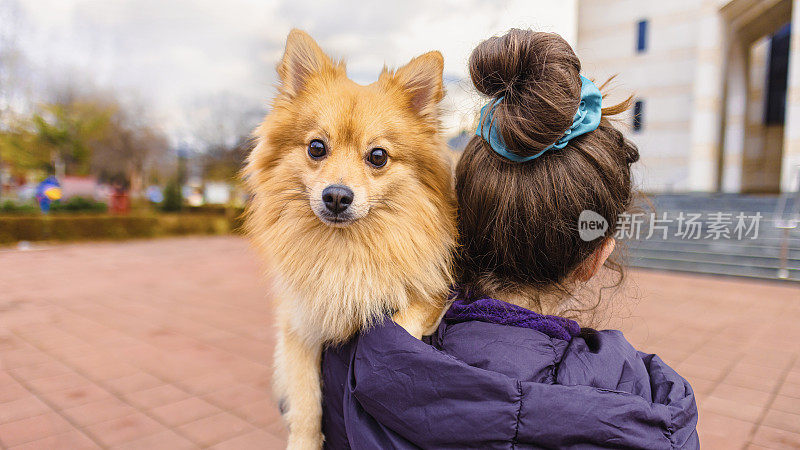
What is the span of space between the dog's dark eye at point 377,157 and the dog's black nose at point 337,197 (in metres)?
0.19

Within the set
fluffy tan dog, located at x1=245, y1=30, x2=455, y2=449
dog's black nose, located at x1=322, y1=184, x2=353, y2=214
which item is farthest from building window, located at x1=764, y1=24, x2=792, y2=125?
dog's black nose, located at x1=322, y1=184, x2=353, y2=214

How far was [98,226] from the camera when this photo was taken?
1577 cm

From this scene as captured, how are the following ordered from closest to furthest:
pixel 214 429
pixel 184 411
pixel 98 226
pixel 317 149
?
pixel 317 149
pixel 214 429
pixel 184 411
pixel 98 226

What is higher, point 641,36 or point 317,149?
point 641,36

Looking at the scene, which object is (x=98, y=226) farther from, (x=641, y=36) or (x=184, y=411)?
(x=641, y=36)

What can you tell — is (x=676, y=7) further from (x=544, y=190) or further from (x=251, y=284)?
(x=544, y=190)

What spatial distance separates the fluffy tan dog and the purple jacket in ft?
0.78

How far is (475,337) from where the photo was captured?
112 centimetres

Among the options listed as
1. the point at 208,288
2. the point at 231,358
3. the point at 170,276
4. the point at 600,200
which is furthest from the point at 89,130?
the point at 600,200

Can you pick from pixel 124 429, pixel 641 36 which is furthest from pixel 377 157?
pixel 641 36

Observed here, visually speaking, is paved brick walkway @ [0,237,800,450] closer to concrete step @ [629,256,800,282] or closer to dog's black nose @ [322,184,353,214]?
concrete step @ [629,256,800,282]

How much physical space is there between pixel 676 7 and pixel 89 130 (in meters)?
29.9

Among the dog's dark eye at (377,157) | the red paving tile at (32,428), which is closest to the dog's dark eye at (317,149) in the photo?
Answer: the dog's dark eye at (377,157)

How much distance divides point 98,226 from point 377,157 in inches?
685
